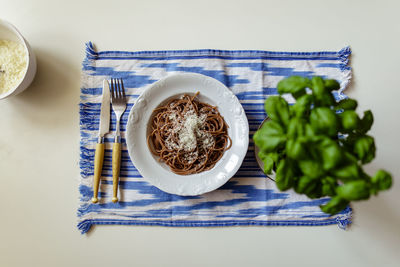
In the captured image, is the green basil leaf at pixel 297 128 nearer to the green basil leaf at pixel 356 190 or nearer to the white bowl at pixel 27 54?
the green basil leaf at pixel 356 190

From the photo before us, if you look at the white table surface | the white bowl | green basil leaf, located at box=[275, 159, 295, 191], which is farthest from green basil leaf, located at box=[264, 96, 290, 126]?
→ the white bowl

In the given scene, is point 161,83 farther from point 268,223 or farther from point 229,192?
point 268,223

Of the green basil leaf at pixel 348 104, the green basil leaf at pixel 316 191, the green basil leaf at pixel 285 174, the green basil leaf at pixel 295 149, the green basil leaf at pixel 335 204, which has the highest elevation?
the green basil leaf at pixel 348 104

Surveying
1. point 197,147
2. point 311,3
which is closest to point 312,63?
point 311,3

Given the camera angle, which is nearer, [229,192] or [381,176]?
[381,176]

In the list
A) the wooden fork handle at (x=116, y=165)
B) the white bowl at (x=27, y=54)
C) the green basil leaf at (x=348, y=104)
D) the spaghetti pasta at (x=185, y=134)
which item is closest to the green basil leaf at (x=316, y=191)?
the green basil leaf at (x=348, y=104)

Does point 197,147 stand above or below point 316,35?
below

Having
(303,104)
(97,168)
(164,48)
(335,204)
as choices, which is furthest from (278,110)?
(97,168)
